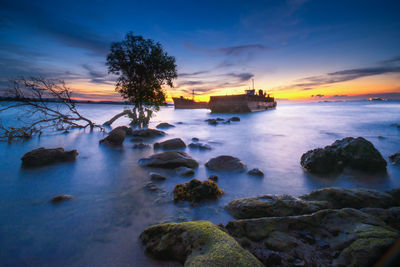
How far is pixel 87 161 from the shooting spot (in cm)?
925

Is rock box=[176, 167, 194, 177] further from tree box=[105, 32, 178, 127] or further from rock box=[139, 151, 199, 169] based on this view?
tree box=[105, 32, 178, 127]

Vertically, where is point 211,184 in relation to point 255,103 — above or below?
below

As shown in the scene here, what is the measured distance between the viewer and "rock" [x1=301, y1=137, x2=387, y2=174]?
717 centimetres

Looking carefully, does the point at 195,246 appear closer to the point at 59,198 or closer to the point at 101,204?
the point at 101,204

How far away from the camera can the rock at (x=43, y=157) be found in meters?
8.19

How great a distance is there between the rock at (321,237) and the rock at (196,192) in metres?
1.77

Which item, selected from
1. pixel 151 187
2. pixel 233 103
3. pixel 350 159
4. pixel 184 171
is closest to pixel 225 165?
pixel 184 171

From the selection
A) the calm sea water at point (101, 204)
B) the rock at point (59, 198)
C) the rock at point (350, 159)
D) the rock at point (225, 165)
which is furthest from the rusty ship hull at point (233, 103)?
the rock at point (59, 198)

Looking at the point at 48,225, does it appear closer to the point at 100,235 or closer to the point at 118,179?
the point at 100,235

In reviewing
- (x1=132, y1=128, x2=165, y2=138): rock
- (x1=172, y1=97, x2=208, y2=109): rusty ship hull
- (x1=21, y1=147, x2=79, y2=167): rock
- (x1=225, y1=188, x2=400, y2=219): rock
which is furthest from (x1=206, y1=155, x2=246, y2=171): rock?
(x1=172, y1=97, x2=208, y2=109): rusty ship hull

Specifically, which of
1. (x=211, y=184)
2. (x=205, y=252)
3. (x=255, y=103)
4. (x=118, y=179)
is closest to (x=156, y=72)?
(x=118, y=179)

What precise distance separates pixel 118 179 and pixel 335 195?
7.13 m

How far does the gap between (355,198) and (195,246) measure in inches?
Result: 162

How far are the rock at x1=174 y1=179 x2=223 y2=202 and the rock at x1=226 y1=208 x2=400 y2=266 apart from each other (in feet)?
5.80
